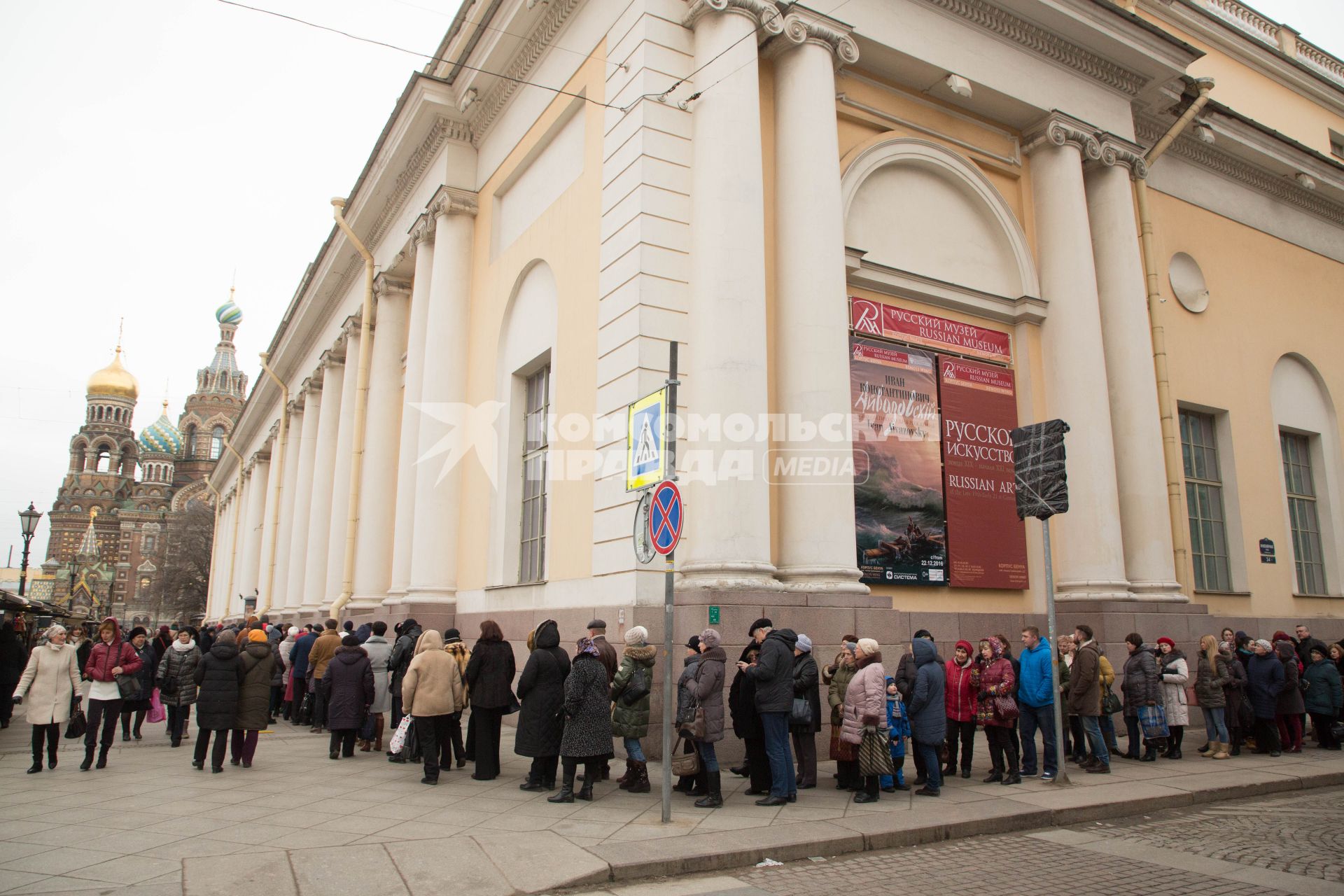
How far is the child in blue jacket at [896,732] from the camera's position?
8.84 m

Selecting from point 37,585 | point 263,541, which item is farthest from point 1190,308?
Answer: point 37,585

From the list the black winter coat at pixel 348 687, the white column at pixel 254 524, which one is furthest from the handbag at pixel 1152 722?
the white column at pixel 254 524

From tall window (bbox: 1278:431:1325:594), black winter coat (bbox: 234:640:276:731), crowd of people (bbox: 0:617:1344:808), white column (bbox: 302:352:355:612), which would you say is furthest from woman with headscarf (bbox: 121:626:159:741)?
tall window (bbox: 1278:431:1325:594)

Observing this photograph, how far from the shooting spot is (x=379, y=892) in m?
5.58

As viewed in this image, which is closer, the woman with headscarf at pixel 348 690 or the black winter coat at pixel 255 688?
the black winter coat at pixel 255 688

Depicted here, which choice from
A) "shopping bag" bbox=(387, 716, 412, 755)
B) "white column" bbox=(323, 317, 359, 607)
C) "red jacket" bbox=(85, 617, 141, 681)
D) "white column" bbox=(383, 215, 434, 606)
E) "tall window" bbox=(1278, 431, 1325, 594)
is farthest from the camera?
"white column" bbox=(323, 317, 359, 607)

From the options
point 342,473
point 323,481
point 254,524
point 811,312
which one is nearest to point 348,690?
point 811,312

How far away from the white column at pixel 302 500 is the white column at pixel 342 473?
3453 mm

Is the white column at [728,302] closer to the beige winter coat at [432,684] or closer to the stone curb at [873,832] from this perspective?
the beige winter coat at [432,684]

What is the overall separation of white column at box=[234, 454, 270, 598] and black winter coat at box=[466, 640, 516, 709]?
33289mm

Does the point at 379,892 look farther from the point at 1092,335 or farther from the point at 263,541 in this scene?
the point at 263,541

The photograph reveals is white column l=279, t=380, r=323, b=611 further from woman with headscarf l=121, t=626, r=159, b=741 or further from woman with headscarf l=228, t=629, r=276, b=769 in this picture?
woman with headscarf l=228, t=629, r=276, b=769

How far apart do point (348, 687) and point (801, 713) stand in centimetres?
558

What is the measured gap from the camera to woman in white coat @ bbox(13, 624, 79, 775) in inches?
400
